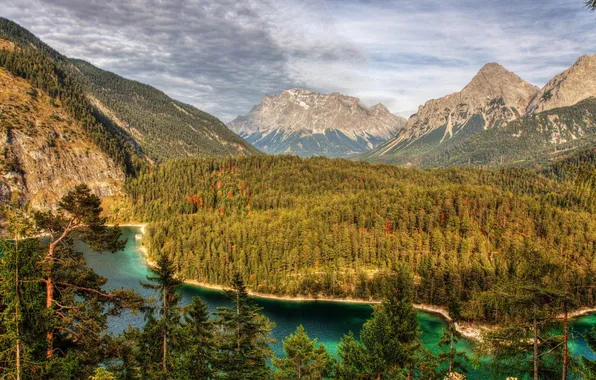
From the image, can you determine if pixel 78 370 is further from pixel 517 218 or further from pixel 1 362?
pixel 517 218

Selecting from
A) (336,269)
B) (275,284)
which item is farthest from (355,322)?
(275,284)

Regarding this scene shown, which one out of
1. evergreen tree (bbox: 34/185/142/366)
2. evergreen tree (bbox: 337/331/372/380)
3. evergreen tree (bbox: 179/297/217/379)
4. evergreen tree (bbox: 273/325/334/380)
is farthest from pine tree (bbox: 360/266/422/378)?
evergreen tree (bbox: 34/185/142/366)

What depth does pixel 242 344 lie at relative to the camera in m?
27.3

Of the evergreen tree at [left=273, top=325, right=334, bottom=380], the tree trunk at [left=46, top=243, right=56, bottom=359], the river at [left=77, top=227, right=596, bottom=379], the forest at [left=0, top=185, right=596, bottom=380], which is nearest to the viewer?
the forest at [left=0, top=185, right=596, bottom=380]

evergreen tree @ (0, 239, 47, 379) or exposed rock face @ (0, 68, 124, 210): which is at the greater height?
exposed rock face @ (0, 68, 124, 210)

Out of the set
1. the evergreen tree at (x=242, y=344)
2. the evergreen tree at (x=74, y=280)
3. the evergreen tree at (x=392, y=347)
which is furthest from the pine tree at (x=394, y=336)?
the evergreen tree at (x=74, y=280)

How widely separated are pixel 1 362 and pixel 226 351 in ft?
61.2

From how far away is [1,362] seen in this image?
13.4 meters

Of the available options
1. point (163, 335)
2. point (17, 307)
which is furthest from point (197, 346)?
point (17, 307)

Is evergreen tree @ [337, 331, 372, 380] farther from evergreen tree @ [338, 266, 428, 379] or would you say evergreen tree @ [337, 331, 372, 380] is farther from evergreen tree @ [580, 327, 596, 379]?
evergreen tree @ [580, 327, 596, 379]

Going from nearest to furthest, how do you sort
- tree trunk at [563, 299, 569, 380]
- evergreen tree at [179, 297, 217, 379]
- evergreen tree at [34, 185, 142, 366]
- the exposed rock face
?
1. tree trunk at [563, 299, 569, 380]
2. evergreen tree at [34, 185, 142, 366]
3. evergreen tree at [179, 297, 217, 379]
4. the exposed rock face

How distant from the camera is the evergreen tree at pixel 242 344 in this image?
1045 inches

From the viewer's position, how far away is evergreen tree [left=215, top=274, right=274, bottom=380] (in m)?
26.5

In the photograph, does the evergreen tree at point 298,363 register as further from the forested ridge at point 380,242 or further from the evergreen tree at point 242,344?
the forested ridge at point 380,242
